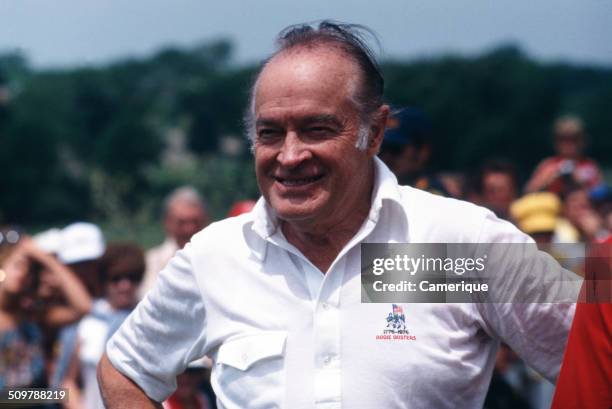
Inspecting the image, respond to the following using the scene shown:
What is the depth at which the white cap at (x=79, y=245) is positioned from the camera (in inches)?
242

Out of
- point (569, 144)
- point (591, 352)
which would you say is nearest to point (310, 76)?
point (591, 352)

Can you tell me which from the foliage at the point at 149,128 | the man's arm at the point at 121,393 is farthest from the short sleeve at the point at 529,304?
the foliage at the point at 149,128

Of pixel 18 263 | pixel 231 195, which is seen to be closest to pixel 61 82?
pixel 231 195

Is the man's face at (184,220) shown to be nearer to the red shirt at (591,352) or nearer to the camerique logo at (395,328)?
the camerique logo at (395,328)

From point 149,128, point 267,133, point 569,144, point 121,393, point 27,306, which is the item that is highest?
point 267,133

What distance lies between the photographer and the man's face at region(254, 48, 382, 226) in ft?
8.58

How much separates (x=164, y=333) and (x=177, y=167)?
681 centimetres

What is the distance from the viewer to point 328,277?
104 inches

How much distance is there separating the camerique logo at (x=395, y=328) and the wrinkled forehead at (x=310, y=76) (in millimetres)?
536

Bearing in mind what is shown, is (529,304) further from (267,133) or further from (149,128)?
(149,128)

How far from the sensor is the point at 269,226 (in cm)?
276

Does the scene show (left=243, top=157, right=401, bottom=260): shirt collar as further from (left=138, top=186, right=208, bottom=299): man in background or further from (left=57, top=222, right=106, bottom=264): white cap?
(left=57, top=222, right=106, bottom=264): white cap

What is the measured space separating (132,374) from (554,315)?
112 centimetres

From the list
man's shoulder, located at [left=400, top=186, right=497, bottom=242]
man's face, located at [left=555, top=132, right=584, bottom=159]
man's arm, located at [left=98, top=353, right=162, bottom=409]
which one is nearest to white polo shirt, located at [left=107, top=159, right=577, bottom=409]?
man's shoulder, located at [left=400, top=186, right=497, bottom=242]
